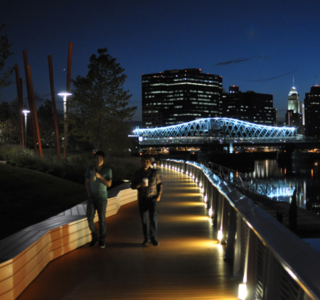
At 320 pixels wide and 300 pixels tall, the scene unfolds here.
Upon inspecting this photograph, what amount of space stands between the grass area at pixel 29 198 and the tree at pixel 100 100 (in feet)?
35.9

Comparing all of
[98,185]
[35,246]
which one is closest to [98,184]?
[98,185]

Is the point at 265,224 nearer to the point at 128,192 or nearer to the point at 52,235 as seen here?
the point at 52,235

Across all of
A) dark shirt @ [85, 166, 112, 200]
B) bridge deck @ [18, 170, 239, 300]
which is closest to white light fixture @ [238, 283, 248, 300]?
bridge deck @ [18, 170, 239, 300]

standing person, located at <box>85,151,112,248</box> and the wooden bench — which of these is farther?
standing person, located at <box>85,151,112,248</box>

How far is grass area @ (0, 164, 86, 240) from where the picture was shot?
399 inches

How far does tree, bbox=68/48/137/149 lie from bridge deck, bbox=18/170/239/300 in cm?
1858

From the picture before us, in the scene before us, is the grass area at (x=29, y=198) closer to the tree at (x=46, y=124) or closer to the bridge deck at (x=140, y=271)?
the bridge deck at (x=140, y=271)

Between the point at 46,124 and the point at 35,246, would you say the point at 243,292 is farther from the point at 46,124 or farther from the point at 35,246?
the point at 46,124

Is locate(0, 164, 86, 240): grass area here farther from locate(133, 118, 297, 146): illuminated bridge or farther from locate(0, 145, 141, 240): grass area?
→ locate(133, 118, 297, 146): illuminated bridge

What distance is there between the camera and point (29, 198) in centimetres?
1265

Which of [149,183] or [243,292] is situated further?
[149,183]

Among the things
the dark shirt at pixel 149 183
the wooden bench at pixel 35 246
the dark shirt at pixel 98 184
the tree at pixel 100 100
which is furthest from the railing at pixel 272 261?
the tree at pixel 100 100

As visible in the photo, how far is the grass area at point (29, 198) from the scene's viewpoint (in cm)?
1014

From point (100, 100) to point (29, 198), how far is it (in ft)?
51.2
